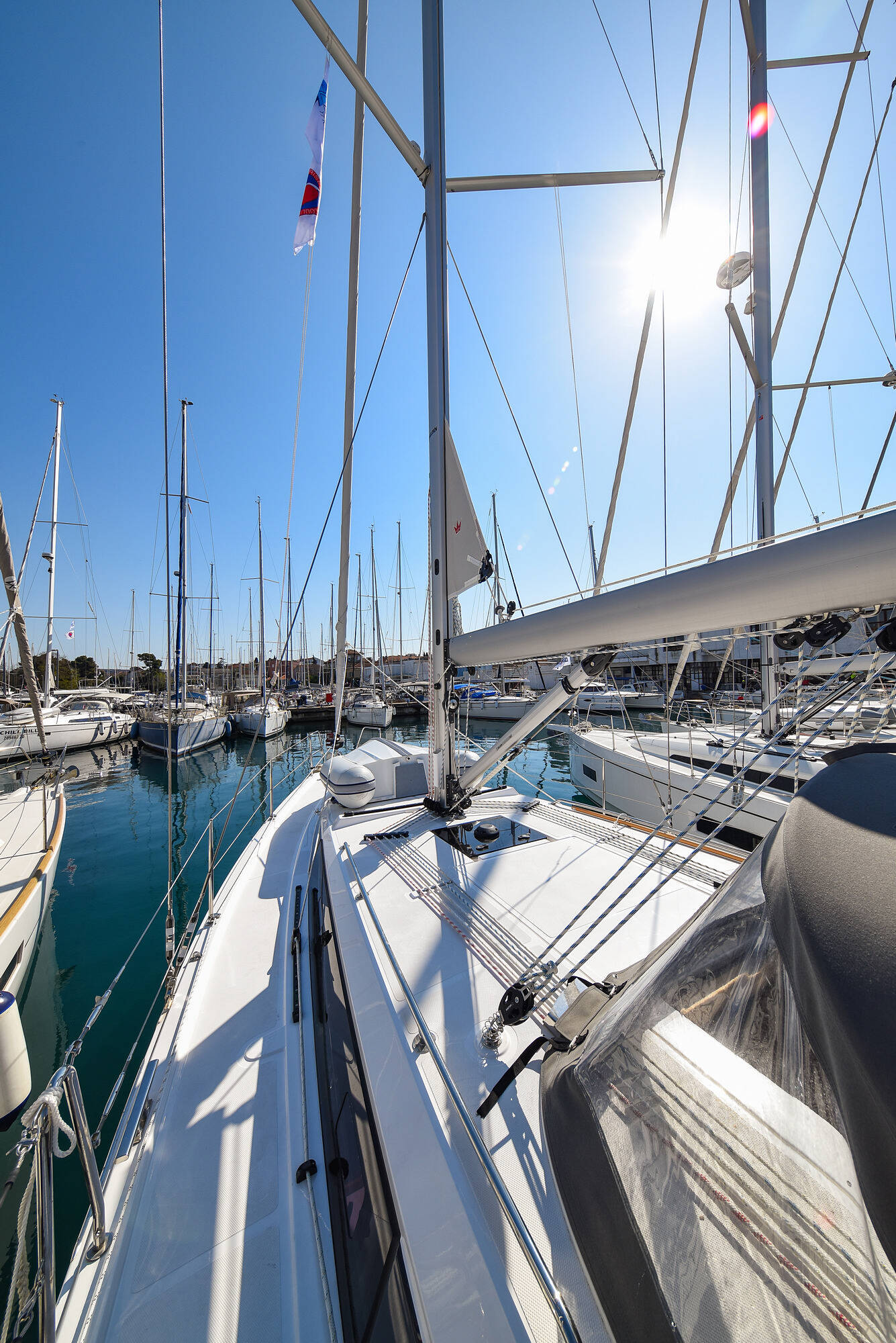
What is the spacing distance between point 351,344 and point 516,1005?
15.1 feet

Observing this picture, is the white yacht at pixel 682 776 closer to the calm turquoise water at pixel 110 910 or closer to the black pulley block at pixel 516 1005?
the calm turquoise water at pixel 110 910

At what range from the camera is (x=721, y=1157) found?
79 cm

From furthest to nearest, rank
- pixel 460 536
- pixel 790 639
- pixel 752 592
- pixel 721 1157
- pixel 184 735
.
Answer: pixel 184 735, pixel 460 536, pixel 790 639, pixel 752 592, pixel 721 1157

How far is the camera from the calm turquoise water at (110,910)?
3.51 meters

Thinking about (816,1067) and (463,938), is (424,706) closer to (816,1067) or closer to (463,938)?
(463,938)

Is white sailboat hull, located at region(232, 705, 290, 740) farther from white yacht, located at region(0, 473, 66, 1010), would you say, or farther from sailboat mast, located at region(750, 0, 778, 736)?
sailboat mast, located at region(750, 0, 778, 736)

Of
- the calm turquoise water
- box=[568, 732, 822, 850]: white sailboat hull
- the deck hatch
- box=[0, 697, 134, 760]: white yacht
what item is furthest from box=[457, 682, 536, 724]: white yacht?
the deck hatch

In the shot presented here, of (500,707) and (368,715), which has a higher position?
(500,707)

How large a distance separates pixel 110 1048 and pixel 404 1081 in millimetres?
4136

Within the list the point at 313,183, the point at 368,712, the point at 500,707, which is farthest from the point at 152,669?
the point at 313,183

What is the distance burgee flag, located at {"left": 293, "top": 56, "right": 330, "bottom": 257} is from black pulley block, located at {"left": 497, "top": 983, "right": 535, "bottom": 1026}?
5591mm

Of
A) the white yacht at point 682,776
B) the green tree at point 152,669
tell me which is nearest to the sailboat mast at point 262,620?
the white yacht at point 682,776

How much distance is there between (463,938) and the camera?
2182 mm

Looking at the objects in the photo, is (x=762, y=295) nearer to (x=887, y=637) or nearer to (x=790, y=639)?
(x=790, y=639)
